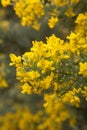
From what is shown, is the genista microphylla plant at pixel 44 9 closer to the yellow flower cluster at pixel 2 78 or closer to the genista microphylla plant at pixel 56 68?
the genista microphylla plant at pixel 56 68

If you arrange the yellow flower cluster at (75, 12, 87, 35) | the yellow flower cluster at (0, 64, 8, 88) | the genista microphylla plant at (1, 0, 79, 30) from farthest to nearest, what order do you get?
1. the yellow flower cluster at (0, 64, 8, 88)
2. the genista microphylla plant at (1, 0, 79, 30)
3. the yellow flower cluster at (75, 12, 87, 35)

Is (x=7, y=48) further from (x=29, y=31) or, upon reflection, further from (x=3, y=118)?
(x=3, y=118)

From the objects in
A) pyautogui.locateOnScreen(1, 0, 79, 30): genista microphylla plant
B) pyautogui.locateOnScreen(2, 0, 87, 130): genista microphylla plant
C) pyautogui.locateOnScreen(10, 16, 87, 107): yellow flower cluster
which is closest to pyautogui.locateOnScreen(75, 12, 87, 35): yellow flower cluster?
pyautogui.locateOnScreen(2, 0, 87, 130): genista microphylla plant

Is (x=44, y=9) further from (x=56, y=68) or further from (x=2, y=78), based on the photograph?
(x=2, y=78)

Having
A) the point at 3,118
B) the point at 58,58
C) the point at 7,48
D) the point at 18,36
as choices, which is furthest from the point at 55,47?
the point at 3,118

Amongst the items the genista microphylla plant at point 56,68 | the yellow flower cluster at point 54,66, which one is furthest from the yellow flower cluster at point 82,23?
the yellow flower cluster at point 54,66

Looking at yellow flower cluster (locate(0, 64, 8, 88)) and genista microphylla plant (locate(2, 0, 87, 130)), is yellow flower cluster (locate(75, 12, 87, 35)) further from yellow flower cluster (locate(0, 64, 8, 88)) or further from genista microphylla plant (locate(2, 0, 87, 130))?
yellow flower cluster (locate(0, 64, 8, 88))

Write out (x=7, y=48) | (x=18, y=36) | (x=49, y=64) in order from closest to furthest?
(x=49, y=64), (x=18, y=36), (x=7, y=48)

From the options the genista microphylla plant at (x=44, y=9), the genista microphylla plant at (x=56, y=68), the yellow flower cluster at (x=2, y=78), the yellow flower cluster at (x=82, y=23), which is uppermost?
the yellow flower cluster at (x=2, y=78)

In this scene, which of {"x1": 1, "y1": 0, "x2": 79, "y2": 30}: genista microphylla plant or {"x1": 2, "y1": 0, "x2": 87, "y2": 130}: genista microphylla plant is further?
{"x1": 1, "y1": 0, "x2": 79, "y2": 30}: genista microphylla plant

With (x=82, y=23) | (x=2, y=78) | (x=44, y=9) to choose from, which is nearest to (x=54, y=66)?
(x=82, y=23)

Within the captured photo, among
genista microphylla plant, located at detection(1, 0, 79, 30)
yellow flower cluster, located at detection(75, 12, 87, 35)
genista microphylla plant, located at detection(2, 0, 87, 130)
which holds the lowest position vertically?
genista microphylla plant, located at detection(2, 0, 87, 130)
